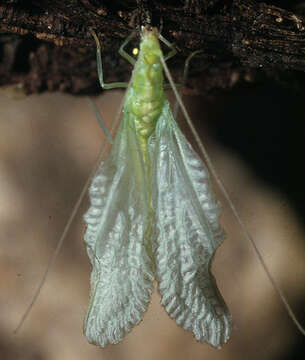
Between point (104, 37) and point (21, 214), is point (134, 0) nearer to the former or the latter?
point (104, 37)

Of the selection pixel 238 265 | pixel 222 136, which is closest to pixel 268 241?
pixel 238 265

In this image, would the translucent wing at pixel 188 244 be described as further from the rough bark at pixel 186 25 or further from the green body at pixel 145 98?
the rough bark at pixel 186 25

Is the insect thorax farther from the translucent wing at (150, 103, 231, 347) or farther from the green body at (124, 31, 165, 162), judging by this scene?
the translucent wing at (150, 103, 231, 347)

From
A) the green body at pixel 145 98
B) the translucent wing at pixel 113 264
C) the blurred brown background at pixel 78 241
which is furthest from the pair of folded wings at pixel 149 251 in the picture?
the blurred brown background at pixel 78 241

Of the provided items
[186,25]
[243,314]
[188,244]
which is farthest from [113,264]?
[243,314]

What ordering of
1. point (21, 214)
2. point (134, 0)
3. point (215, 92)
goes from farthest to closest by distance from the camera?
point (215, 92)
point (21, 214)
point (134, 0)

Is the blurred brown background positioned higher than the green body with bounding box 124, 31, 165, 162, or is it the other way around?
the green body with bounding box 124, 31, 165, 162

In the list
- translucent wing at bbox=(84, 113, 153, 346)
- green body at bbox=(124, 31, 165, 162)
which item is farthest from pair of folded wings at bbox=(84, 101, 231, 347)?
green body at bbox=(124, 31, 165, 162)
